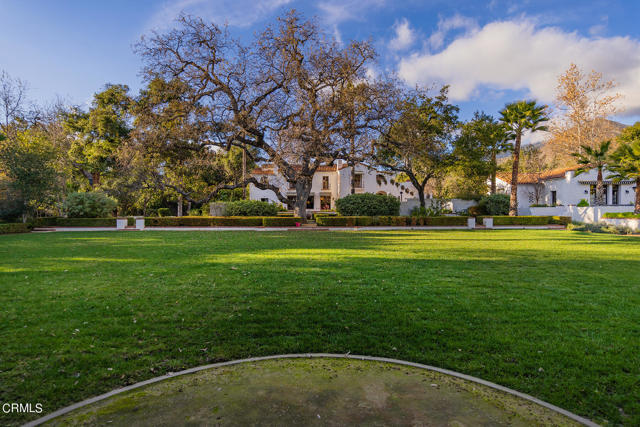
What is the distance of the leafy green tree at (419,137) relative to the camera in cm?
2647

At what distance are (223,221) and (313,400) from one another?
23977 mm

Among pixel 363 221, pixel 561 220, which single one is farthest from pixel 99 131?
pixel 561 220

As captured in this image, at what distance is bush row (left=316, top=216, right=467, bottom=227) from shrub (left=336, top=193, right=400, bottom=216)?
2.37m

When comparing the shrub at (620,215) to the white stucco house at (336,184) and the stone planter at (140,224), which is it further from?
the stone planter at (140,224)

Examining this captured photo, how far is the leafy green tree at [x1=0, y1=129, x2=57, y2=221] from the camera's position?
23.9 meters

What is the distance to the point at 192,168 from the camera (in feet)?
103

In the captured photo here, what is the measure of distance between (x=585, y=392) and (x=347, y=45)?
2645cm

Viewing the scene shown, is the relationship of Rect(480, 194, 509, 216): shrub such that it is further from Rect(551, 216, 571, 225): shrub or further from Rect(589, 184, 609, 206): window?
Rect(589, 184, 609, 206): window

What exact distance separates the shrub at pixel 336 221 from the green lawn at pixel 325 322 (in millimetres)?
16587

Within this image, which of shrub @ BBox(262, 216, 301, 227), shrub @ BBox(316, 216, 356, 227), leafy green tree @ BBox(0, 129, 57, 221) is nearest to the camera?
leafy green tree @ BBox(0, 129, 57, 221)

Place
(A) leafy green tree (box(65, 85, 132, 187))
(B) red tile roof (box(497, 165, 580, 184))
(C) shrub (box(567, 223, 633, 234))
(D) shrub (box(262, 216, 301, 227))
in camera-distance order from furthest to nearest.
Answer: (B) red tile roof (box(497, 165, 580, 184)) → (A) leafy green tree (box(65, 85, 132, 187)) → (D) shrub (box(262, 216, 301, 227)) → (C) shrub (box(567, 223, 633, 234))

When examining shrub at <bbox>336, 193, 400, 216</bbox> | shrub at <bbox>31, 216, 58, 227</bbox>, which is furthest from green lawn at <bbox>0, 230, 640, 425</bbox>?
shrub at <bbox>31, 216, 58, 227</bbox>

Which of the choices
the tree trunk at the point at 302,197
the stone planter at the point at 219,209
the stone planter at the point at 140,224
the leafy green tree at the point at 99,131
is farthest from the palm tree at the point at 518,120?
the leafy green tree at the point at 99,131

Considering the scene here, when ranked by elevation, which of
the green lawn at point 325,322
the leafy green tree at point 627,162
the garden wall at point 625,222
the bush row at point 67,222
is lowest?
the green lawn at point 325,322
